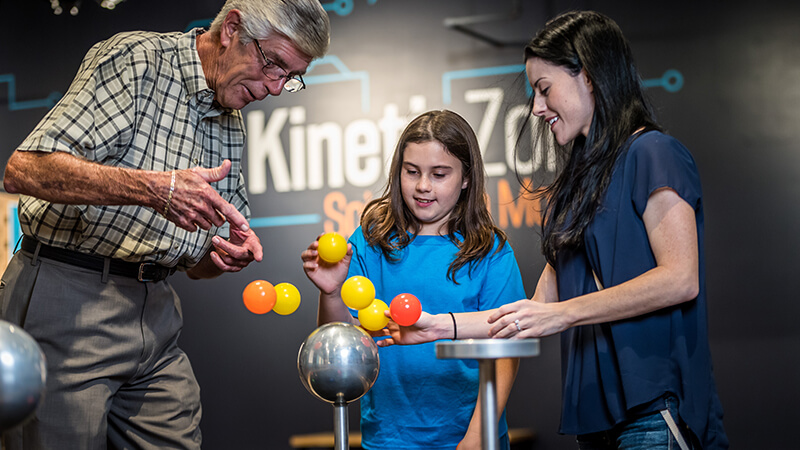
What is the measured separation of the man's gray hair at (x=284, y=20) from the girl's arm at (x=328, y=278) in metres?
0.65

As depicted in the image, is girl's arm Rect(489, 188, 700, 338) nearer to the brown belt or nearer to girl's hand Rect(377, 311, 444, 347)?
girl's hand Rect(377, 311, 444, 347)

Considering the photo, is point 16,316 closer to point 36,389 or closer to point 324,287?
point 324,287

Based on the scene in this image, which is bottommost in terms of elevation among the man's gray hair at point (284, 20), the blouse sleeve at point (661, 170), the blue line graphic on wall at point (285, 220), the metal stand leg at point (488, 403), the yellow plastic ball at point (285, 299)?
the metal stand leg at point (488, 403)

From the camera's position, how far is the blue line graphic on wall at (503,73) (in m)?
3.78

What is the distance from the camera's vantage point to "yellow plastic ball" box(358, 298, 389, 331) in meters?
1.76

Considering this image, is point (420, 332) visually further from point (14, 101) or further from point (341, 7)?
point (14, 101)

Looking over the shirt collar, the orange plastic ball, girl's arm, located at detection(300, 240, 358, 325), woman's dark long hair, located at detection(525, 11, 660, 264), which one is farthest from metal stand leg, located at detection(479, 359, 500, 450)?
the shirt collar

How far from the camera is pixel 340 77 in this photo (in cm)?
414

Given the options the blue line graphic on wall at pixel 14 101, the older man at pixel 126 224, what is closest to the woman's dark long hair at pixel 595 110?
the older man at pixel 126 224

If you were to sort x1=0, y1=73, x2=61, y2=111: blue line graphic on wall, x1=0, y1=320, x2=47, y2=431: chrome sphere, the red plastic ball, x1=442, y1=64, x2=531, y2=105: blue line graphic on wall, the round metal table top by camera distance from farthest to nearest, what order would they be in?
x1=0, y1=73, x2=61, y2=111: blue line graphic on wall, x1=442, y1=64, x2=531, y2=105: blue line graphic on wall, the red plastic ball, the round metal table top, x1=0, y1=320, x2=47, y2=431: chrome sphere

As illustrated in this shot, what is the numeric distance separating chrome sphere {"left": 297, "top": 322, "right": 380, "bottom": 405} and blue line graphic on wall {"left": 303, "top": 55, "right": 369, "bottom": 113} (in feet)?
9.25

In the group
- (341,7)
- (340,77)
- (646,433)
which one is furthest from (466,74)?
(646,433)

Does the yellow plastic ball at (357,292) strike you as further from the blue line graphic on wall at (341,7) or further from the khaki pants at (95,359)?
the blue line graphic on wall at (341,7)

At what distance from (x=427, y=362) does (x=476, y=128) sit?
208 centimetres
